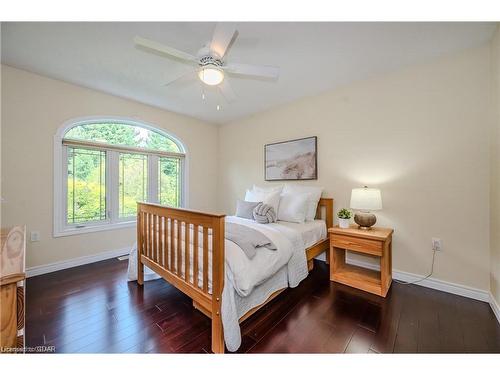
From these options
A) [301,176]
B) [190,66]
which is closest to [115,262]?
[190,66]

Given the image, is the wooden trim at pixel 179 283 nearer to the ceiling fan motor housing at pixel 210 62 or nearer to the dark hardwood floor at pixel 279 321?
the dark hardwood floor at pixel 279 321

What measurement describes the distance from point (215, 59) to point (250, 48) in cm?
50

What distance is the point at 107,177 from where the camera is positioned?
10.0 feet

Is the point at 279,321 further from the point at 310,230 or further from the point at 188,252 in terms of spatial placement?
the point at 310,230

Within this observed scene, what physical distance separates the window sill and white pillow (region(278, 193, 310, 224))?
2.42 metres

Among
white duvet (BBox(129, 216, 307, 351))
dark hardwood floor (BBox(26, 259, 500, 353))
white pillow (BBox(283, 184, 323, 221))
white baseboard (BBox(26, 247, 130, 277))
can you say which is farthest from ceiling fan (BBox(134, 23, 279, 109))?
white baseboard (BBox(26, 247, 130, 277))

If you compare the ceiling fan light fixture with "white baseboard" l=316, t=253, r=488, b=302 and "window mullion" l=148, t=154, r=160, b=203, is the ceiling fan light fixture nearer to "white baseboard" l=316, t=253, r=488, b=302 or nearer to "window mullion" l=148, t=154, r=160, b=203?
"window mullion" l=148, t=154, r=160, b=203

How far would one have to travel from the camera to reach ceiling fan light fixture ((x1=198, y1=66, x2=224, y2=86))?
1.67m

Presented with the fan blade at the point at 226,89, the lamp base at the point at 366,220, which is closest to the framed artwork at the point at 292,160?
the lamp base at the point at 366,220

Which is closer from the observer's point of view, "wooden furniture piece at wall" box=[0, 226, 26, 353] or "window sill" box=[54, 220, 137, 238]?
"wooden furniture piece at wall" box=[0, 226, 26, 353]

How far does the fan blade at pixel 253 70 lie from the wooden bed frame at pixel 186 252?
1.22 m

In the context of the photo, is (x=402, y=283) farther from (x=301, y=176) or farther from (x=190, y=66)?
(x=190, y=66)

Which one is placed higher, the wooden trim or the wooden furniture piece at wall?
the wooden furniture piece at wall

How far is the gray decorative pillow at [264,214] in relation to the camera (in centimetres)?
256
